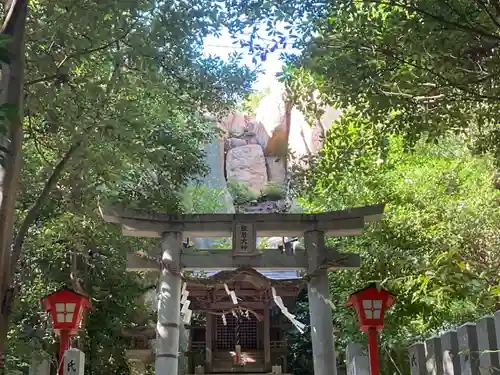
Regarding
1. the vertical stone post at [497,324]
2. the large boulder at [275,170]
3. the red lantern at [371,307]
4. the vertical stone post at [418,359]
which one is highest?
the large boulder at [275,170]

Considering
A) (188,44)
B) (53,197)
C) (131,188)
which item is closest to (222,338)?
(131,188)

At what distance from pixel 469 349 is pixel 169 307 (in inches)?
162

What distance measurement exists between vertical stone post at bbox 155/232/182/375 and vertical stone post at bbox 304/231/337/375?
1.55 meters

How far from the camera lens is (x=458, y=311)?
7.59 metres

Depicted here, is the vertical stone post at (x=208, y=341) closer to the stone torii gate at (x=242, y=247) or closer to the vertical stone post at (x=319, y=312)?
the stone torii gate at (x=242, y=247)

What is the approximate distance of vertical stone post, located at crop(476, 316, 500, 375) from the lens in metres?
3.09

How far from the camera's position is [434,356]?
4.11 m

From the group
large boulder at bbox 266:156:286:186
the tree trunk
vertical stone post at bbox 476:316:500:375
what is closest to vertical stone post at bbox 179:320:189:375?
the tree trunk

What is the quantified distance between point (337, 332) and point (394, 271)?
233 centimetres

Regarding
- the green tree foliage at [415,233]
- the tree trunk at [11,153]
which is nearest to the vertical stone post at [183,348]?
the green tree foliage at [415,233]

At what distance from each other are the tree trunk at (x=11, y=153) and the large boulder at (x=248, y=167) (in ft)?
78.7

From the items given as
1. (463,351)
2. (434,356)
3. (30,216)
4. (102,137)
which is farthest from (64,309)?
(463,351)

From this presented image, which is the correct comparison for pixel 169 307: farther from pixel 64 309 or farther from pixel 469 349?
pixel 469 349

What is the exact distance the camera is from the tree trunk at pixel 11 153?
364 cm
